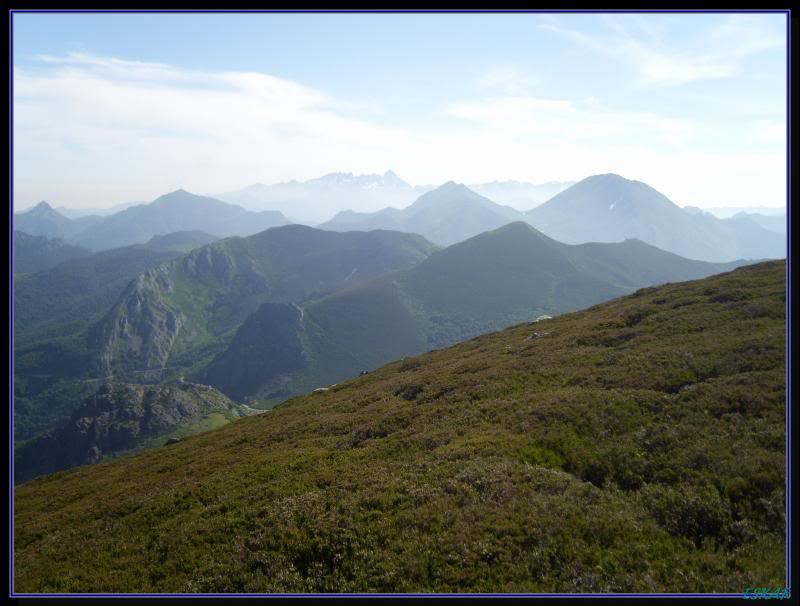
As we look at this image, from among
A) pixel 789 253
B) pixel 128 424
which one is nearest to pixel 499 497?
pixel 789 253

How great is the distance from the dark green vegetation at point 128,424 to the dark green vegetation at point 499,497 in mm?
162462

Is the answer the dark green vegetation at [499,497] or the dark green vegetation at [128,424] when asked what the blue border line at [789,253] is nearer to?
the dark green vegetation at [499,497]

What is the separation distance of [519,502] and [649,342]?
21.1 metres

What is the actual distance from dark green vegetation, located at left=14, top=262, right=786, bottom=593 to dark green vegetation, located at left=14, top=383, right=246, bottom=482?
533 feet

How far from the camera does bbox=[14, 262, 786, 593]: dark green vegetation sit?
12.9 m

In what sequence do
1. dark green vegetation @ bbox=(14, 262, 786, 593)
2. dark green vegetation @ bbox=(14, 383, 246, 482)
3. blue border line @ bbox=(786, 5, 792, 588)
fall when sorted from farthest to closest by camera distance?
dark green vegetation @ bbox=(14, 383, 246, 482) → blue border line @ bbox=(786, 5, 792, 588) → dark green vegetation @ bbox=(14, 262, 786, 593)

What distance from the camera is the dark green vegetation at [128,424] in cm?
17500

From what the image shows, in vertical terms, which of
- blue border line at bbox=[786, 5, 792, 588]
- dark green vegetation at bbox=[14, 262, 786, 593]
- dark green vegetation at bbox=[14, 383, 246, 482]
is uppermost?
blue border line at bbox=[786, 5, 792, 588]

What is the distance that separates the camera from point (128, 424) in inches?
7141

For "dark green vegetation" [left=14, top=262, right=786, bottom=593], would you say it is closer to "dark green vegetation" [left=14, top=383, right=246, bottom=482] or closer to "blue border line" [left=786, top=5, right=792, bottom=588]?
"blue border line" [left=786, top=5, right=792, bottom=588]

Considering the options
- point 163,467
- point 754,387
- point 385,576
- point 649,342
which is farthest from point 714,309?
point 163,467

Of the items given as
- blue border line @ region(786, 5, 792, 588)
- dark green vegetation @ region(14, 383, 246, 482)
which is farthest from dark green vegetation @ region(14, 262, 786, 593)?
dark green vegetation @ region(14, 383, 246, 482)

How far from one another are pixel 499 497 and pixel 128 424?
208225 mm

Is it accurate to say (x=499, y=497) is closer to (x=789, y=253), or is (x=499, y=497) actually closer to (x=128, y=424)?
(x=789, y=253)
